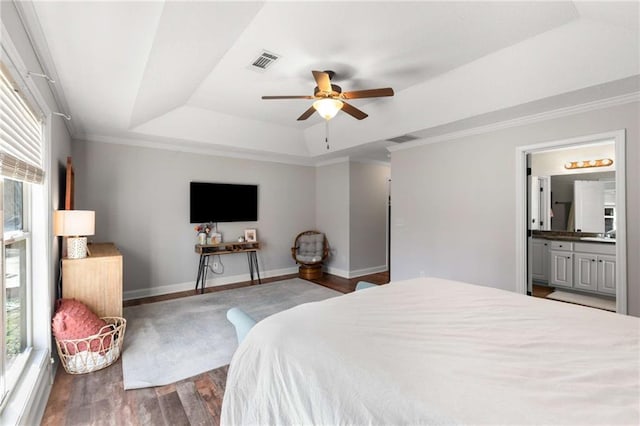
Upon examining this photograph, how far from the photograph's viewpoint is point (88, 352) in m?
2.42

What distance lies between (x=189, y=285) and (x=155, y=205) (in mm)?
1357

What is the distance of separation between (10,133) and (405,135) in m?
3.77

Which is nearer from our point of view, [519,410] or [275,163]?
[519,410]

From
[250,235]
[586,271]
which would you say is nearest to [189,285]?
[250,235]

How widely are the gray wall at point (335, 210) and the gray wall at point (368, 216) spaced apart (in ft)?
0.38

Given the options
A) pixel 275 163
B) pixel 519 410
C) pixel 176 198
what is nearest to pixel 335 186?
pixel 275 163

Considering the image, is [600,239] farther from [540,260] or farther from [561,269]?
[540,260]

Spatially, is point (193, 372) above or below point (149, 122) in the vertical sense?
below

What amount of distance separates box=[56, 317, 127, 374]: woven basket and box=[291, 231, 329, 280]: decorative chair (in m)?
3.45

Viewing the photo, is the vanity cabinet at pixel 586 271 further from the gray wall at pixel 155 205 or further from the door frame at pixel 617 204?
the gray wall at pixel 155 205

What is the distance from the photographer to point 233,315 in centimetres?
197

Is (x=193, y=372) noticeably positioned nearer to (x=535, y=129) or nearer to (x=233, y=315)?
(x=233, y=315)

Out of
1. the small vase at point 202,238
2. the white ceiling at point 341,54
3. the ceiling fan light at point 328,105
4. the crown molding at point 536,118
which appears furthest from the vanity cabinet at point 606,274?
the small vase at point 202,238

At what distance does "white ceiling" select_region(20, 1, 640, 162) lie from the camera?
1.80 meters
